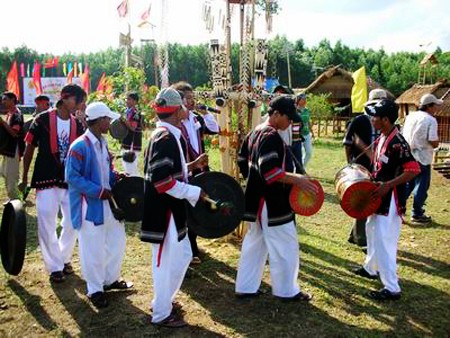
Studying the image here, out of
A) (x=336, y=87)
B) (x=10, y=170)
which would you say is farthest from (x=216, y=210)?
(x=336, y=87)

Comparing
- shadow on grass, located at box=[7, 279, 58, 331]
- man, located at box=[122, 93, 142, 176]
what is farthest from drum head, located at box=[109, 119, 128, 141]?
shadow on grass, located at box=[7, 279, 58, 331]

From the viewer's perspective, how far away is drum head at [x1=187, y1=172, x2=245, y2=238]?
431 cm

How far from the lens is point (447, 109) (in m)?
17.5

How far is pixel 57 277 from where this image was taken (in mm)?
5109

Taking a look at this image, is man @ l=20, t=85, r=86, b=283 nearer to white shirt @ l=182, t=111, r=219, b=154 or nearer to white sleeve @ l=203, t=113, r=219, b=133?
white shirt @ l=182, t=111, r=219, b=154

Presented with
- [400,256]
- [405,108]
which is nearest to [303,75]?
[405,108]

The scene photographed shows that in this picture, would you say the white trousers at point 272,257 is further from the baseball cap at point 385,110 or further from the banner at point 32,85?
the banner at point 32,85

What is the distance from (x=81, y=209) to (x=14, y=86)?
27.9 metres

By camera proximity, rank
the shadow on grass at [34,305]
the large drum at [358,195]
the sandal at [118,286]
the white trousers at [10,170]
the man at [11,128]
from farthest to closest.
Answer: the white trousers at [10,170] < the man at [11,128] < the sandal at [118,286] < the large drum at [358,195] < the shadow on grass at [34,305]

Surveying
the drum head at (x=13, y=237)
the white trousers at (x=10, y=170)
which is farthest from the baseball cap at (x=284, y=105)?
the white trousers at (x=10, y=170)

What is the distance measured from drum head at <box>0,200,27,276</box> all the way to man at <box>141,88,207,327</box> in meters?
1.35

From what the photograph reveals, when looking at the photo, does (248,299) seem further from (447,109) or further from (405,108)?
(405,108)

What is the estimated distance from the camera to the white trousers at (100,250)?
445 centimetres

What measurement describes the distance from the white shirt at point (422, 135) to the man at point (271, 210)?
13.2ft
